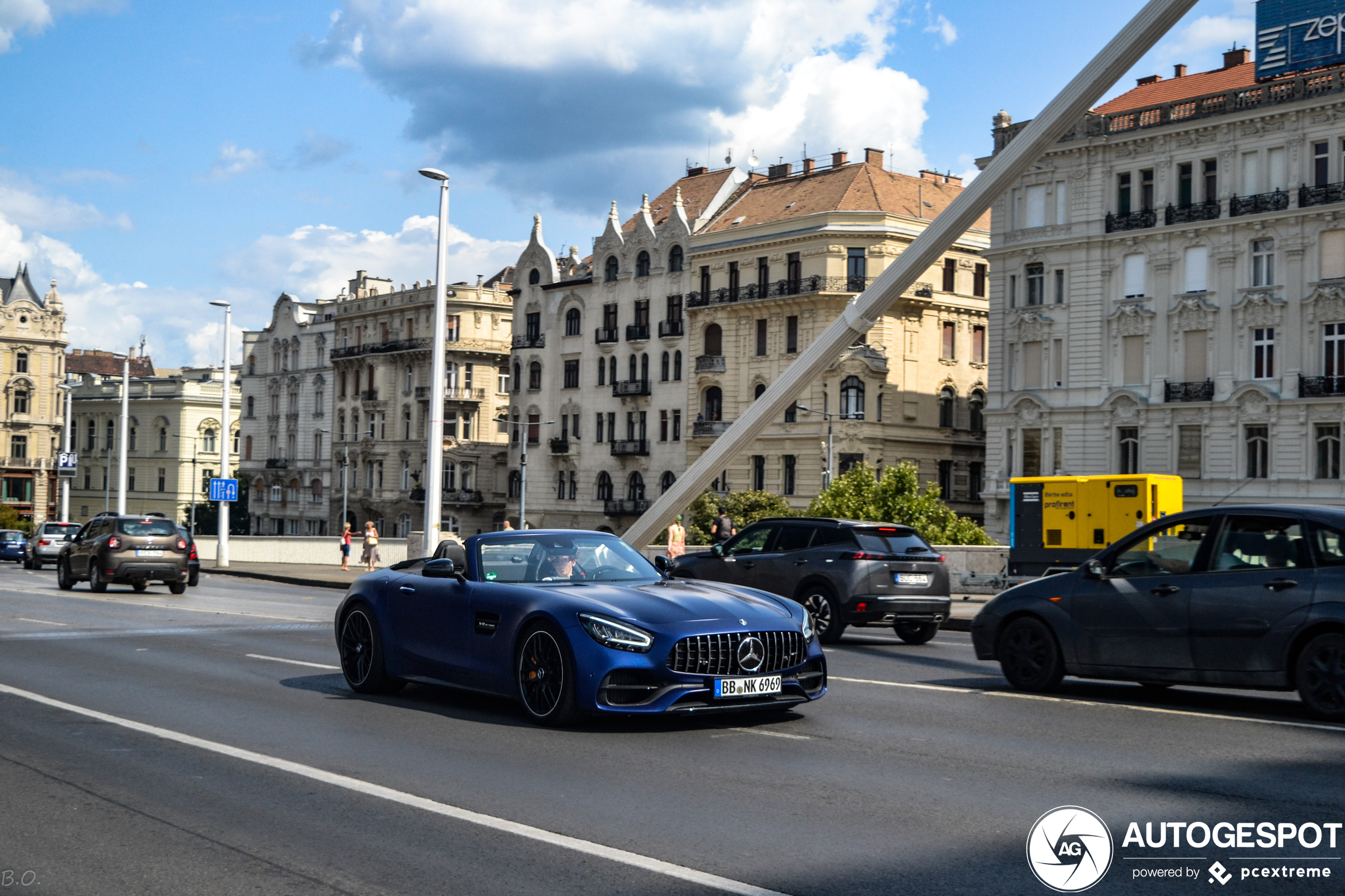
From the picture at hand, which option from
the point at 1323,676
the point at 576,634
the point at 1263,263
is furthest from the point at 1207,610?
the point at 1263,263

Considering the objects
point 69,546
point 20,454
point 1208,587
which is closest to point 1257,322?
point 69,546

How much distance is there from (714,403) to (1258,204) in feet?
97.2

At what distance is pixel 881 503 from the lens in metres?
42.9

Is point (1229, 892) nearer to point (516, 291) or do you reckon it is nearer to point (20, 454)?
point (516, 291)

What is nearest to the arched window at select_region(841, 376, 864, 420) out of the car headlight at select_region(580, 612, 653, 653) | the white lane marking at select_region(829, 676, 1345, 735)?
the white lane marking at select_region(829, 676, 1345, 735)

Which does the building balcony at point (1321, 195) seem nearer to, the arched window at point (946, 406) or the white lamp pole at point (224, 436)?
the arched window at point (946, 406)

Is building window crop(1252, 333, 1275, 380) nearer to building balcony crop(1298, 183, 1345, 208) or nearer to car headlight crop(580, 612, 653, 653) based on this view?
building balcony crop(1298, 183, 1345, 208)

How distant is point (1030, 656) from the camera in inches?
485

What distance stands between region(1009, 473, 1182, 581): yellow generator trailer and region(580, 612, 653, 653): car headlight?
95.8ft

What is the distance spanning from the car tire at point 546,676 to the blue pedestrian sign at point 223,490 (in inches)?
1410

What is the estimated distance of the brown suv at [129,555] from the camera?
29.8 meters

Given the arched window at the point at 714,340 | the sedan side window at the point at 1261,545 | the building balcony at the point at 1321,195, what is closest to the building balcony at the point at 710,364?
the arched window at the point at 714,340

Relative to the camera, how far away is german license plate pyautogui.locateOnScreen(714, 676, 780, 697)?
945 cm

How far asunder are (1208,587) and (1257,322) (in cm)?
4473
